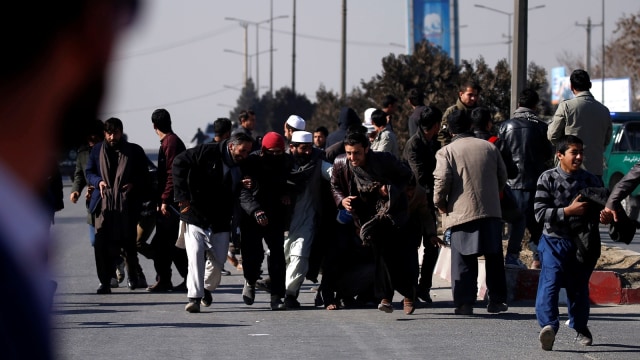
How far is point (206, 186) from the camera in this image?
10.2 m

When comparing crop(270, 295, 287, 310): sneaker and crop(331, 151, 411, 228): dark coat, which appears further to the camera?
crop(270, 295, 287, 310): sneaker

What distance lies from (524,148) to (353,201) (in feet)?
7.47

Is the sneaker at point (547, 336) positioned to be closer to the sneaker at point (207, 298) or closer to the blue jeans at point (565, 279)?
the blue jeans at point (565, 279)

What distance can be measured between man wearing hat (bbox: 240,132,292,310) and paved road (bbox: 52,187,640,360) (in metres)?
0.29

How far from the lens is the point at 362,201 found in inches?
390

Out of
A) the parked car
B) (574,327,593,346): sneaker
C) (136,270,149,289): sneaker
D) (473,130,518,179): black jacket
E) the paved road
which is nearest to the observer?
the paved road

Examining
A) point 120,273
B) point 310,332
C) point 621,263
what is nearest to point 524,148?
point 621,263

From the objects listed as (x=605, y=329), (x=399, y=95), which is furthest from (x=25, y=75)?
(x=399, y=95)

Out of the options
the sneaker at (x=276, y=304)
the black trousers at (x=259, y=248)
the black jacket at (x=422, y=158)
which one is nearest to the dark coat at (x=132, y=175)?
the black trousers at (x=259, y=248)

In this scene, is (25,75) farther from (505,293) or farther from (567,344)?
(505,293)

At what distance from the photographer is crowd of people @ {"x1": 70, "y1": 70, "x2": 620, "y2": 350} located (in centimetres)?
963

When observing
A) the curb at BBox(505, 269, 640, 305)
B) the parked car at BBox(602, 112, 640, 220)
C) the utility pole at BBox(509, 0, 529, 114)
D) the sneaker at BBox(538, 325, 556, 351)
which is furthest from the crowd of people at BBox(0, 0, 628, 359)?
the parked car at BBox(602, 112, 640, 220)

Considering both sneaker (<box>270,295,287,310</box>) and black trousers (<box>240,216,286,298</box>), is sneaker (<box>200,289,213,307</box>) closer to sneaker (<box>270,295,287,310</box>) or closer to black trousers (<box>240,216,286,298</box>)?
black trousers (<box>240,216,286,298</box>)

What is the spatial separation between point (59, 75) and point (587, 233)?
7.18m
